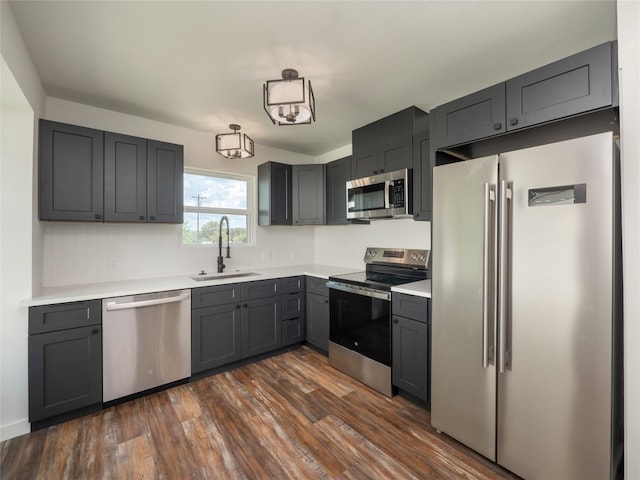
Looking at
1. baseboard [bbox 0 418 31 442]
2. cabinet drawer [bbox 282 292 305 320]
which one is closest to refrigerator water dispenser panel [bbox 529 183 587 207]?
cabinet drawer [bbox 282 292 305 320]

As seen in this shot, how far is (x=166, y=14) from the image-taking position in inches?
63.2

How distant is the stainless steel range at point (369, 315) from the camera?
2512 millimetres

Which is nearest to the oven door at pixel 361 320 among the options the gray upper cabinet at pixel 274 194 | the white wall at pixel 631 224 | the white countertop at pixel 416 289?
the white countertop at pixel 416 289

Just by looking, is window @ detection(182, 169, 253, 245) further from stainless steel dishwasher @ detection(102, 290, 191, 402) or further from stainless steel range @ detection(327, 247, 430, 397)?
stainless steel range @ detection(327, 247, 430, 397)

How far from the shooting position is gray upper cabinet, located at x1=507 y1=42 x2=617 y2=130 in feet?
4.63

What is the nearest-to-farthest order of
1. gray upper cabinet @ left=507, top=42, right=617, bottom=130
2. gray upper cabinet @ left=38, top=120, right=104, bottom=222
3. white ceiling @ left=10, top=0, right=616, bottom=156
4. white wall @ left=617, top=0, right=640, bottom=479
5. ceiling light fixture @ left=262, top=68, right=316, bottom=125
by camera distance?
white wall @ left=617, top=0, right=640, bottom=479 → gray upper cabinet @ left=507, top=42, right=617, bottom=130 → white ceiling @ left=10, top=0, right=616, bottom=156 → ceiling light fixture @ left=262, top=68, right=316, bottom=125 → gray upper cabinet @ left=38, top=120, right=104, bottom=222

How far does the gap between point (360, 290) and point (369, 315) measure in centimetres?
24

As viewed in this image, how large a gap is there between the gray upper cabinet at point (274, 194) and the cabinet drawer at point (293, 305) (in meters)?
0.96

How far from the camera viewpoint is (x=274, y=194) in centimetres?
368

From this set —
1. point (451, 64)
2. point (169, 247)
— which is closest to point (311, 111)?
point (451, 64)

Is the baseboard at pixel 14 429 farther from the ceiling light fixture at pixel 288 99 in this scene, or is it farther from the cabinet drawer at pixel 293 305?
the ceiling light fixture at pixel 288 99

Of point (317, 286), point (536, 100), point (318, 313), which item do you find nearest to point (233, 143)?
point (317, 286)

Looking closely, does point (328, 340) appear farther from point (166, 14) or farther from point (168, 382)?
point (166, 14)

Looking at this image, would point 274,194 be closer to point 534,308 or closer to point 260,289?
point 260,289
